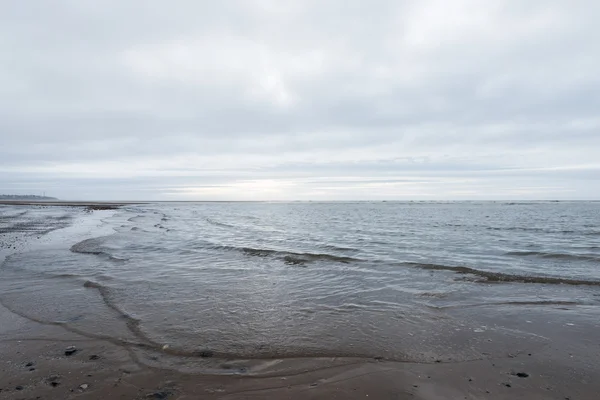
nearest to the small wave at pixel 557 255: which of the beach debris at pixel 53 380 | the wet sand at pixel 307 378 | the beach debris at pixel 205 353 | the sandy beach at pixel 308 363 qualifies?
the sandy beach at pixel 308 363

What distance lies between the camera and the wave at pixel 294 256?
602 inches

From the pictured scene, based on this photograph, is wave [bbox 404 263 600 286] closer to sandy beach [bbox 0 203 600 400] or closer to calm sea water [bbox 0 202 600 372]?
calm sea water [bbox 0 202 600 372]

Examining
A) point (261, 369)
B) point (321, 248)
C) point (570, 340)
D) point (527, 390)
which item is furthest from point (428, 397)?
point (321, 248)

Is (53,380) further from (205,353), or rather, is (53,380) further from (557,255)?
(557,255)

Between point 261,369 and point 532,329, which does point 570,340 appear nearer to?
point 532,329

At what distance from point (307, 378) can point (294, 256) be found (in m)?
11.5

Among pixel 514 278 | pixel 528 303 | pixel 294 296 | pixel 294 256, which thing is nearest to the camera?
pixel 528 303

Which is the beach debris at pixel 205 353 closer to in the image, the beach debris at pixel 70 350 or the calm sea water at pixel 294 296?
the calm sea water at pixel 294 296

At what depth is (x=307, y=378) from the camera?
4926 mm

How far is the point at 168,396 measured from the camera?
4402 mm

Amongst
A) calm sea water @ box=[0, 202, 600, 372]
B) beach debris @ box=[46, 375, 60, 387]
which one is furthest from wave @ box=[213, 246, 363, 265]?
beach debris @ box=[46, 375, 60, 387]

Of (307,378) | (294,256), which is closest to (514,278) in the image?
(294,256)

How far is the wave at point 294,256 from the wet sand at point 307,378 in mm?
9562

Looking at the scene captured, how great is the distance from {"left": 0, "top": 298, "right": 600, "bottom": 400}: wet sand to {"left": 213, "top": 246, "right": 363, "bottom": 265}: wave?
9.56m
